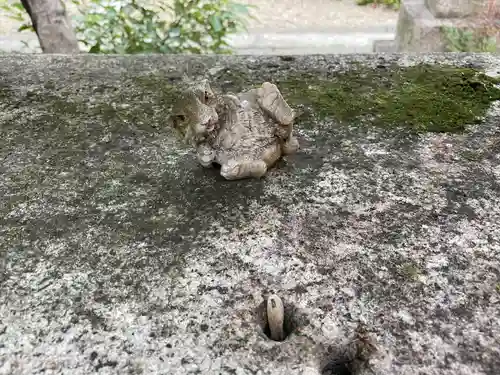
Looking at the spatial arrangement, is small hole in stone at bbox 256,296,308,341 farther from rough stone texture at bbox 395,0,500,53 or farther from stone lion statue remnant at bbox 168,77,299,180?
rough stone texture at bbox 395,0,500,53

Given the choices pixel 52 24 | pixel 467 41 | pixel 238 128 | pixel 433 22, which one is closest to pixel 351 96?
pixel 238 128

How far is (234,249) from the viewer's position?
1.21 meters

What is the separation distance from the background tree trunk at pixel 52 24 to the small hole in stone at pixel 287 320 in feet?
6.53

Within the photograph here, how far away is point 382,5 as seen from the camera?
6.10 metres

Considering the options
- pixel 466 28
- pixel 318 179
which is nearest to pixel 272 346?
pixel 318 179

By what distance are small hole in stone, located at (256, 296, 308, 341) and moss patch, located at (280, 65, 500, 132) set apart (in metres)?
0.76

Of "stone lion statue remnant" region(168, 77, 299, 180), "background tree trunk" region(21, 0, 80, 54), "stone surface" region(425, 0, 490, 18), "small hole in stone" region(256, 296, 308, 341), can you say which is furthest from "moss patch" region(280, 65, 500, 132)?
"stone surface" region(425, 0, 490, 18)

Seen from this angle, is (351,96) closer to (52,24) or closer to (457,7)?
(52,24)

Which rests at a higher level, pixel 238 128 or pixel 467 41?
pixel 238 128

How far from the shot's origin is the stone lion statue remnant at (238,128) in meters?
1.35

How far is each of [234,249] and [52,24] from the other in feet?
6.10

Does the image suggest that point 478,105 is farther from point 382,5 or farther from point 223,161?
point 382,5

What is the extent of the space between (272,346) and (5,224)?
72 centimetres

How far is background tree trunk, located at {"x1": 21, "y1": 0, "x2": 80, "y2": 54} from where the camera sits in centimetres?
252
